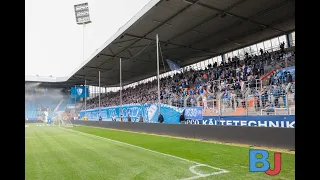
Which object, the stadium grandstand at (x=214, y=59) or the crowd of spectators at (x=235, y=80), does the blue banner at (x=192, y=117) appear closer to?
the stadium grandstand at (x=214, y=59)

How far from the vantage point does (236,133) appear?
10.6 metres

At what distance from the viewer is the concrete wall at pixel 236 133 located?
336 inches

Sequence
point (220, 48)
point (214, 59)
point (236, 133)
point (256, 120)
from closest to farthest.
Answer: point (236, 133), point (256, 120), point (220, 48), point (214, 59)

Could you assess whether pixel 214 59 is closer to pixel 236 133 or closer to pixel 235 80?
pixel 235 80

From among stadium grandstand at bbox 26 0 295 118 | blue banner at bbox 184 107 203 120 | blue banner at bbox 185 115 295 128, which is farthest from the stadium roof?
blue banner at bbox 185 115 295 128

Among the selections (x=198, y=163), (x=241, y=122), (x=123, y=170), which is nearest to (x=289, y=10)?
(x=241, y=122)

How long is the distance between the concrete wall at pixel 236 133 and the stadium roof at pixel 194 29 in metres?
7.67

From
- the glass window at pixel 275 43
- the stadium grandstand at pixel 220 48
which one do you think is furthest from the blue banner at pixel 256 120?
the glass window at pixel 275 43

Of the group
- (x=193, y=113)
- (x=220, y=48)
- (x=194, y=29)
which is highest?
(x=194, y=29)

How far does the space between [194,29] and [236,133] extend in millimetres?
11813

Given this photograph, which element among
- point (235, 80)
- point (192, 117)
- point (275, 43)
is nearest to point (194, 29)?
point (235, 80)

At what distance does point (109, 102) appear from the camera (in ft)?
153
